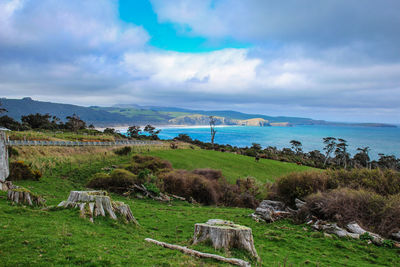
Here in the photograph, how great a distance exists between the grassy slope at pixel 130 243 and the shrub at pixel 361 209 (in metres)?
1.76

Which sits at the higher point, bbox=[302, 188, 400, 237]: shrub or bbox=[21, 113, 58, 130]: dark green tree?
bbox=[21, 113, 58, 130]: dark green tree

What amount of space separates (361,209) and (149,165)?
71.6ft

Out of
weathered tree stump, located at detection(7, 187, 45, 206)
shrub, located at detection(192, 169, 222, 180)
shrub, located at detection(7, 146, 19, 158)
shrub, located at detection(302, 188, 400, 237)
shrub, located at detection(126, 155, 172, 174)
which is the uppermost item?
weathered tree stump, located at detection(7, 187, 45, 206)

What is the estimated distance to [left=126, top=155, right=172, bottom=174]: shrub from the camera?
27000 mm

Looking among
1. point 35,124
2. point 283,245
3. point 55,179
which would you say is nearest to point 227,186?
point 283,245

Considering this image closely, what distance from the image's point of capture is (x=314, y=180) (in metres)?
18.2

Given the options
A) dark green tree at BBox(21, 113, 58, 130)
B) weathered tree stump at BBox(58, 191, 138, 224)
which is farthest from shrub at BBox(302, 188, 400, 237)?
dark green tree at BBox(21, 113, 58, 130)

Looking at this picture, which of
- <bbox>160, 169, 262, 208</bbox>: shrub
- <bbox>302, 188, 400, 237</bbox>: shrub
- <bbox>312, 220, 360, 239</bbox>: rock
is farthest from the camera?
<bbox>160, 169, 262, 208</bbox>: shrub

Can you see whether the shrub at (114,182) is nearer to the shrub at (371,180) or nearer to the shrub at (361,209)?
the shrub at (361,209)

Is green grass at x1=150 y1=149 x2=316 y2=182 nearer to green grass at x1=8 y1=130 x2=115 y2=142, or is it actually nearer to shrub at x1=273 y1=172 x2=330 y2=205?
shrub at x1=273 y1=172 x2=330 y2=205

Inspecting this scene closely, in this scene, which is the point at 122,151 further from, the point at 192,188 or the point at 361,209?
the point at 361,209

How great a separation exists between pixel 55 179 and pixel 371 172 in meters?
26.7

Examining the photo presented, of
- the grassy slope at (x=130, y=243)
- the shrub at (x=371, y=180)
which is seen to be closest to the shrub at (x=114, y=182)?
the grassy slope at (x=130, y=243)

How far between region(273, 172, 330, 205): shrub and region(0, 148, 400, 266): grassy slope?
488 centimetres
